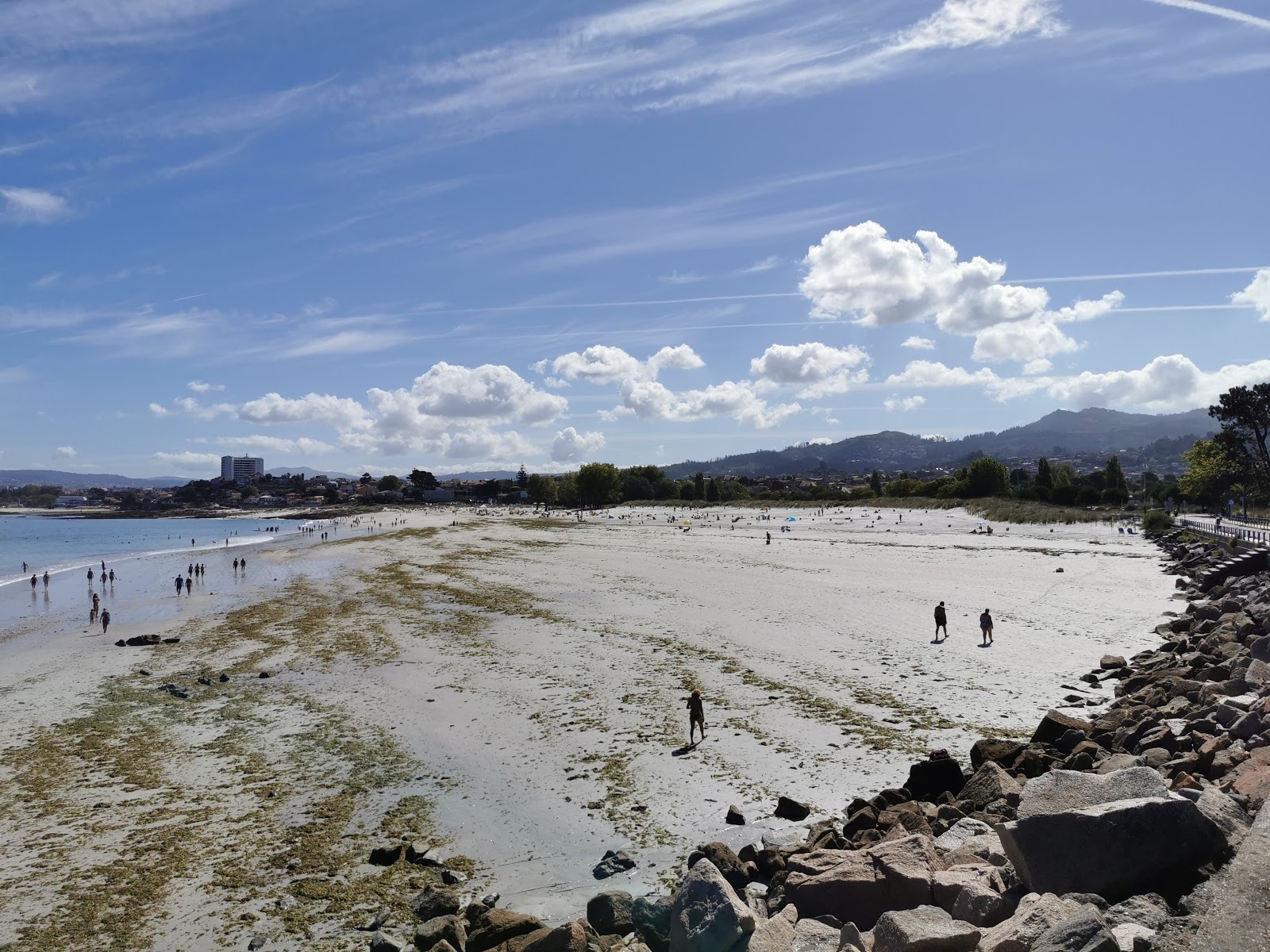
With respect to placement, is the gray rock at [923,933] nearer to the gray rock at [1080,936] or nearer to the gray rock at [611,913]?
the gray rock at [1080,936]

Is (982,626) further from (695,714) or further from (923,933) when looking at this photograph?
(923,933)

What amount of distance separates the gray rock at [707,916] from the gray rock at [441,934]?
241 cm

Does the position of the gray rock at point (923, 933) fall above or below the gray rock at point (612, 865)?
above

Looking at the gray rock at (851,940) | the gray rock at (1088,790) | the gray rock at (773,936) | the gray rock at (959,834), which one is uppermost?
the gray rock at (1088,790)

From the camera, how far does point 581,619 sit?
28.3 m

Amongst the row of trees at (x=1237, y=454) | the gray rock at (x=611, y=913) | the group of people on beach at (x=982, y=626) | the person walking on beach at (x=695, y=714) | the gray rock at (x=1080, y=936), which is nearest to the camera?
the gray rock at (x=1080, y=936)

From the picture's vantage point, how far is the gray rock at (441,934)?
803 cm

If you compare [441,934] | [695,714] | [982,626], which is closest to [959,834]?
[441,934]

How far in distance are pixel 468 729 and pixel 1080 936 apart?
12.8 metres

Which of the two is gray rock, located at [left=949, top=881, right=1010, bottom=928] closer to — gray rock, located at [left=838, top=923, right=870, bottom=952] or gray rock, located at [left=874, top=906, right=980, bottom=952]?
gray rock, located at [left=874, top=906, right=980, bottom=952]

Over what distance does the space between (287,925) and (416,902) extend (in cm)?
152

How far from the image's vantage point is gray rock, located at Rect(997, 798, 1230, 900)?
6.07 meters

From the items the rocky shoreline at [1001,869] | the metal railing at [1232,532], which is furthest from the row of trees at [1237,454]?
the rocky shoreline at [1001,869]

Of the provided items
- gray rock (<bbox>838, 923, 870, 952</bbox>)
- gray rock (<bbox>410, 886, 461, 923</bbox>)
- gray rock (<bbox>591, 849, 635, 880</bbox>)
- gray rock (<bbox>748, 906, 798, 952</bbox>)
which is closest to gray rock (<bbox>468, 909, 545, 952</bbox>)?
gray rock (<bbox>410, 886, 461, 923</bbox>)
